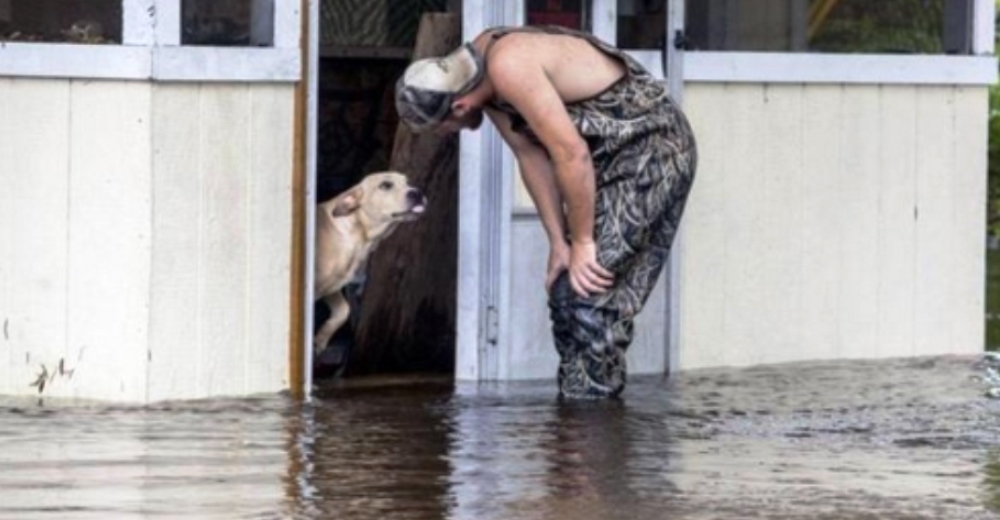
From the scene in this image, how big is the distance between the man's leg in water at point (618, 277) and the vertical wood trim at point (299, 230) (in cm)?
100

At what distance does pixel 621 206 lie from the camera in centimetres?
1153

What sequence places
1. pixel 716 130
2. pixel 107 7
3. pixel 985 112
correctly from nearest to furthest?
pixel 107 7 → pixel 716 130 → pixel 985 112

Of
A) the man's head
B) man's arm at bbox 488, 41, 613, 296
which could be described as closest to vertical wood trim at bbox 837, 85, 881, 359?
man's arm at bbox 488, 41, 613, 296

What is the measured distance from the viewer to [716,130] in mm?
13125

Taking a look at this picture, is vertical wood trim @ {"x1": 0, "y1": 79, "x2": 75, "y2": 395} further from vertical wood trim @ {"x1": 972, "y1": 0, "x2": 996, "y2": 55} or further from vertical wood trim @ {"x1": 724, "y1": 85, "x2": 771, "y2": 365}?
vertical wood trim @ {"x1": 972, "y1": 0, "x2": 996, "y2": 55}

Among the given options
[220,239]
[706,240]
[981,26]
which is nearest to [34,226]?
[220,239]

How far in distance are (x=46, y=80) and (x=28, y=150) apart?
28 centimetres

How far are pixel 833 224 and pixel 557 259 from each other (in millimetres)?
2314

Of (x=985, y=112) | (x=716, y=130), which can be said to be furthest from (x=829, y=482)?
(x=985, y=112)

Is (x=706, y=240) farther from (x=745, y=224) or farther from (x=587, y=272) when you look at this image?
(x=587, y=272)

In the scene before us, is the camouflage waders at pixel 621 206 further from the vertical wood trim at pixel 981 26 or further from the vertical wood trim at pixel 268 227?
the vertical wood trim at pixel 981 26

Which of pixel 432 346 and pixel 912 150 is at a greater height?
pixel 912 150

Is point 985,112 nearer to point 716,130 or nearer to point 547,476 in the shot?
point 716,130

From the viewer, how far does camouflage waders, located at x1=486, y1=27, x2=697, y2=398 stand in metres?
11.5
